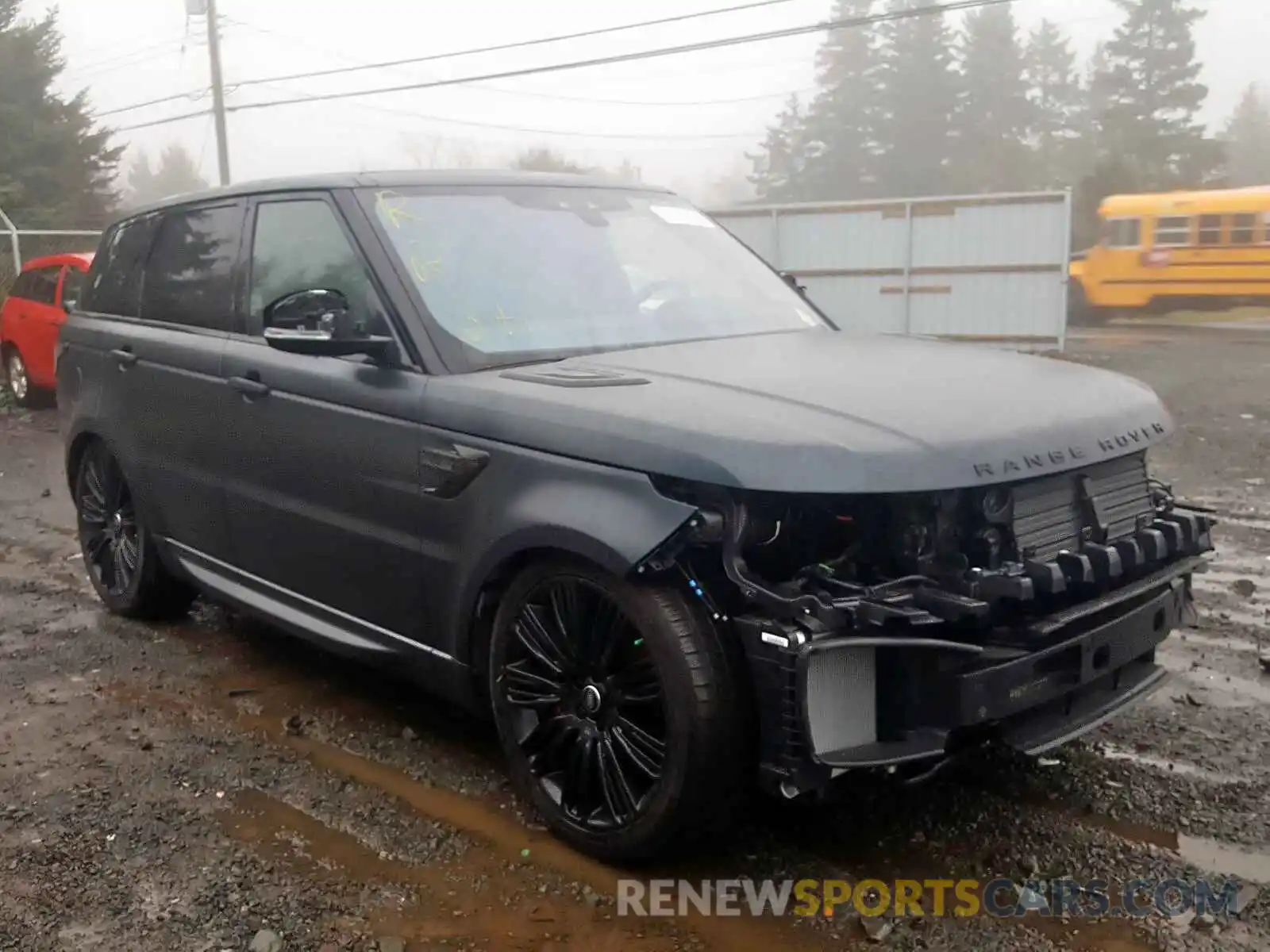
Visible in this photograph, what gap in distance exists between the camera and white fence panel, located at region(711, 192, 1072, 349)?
15.8 metres

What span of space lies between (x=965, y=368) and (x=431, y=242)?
5.56ft

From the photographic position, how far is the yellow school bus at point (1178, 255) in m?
22.6

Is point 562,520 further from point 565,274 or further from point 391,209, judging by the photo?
point 391,209

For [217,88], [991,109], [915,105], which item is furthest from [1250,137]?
[217,88]

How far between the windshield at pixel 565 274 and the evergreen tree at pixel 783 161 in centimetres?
4893

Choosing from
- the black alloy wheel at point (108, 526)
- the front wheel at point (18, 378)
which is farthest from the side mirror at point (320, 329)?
the front wheel at point (18, 378)

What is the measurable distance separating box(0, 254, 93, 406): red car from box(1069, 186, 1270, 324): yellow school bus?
18.8 m

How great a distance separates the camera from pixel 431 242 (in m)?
3.91

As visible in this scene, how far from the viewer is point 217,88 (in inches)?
1252

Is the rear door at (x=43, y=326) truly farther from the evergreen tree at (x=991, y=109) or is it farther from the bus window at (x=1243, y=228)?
the evergreen tree at (x=991, y=109)

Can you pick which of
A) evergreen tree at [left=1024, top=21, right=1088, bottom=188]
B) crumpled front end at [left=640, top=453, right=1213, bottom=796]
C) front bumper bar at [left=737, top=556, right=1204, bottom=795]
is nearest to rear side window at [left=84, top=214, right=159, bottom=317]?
crumpled front end at [left=640, top=453, right=1213, bottom=796]

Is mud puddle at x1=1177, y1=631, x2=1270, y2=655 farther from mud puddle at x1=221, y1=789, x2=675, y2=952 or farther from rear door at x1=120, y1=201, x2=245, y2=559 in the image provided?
rear door at x1=120, y1=201, x2=245, y2=559

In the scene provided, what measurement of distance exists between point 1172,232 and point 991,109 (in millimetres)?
30322

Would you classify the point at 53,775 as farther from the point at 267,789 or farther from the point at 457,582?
the point at 457,582
